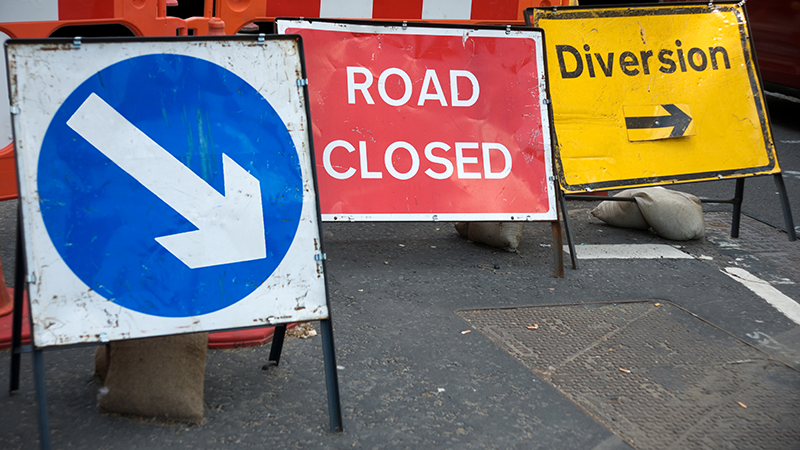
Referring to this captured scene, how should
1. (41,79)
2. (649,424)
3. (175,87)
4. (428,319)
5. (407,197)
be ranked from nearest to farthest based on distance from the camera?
(41,79), (175,87), (649,424), (428,319), (407,197)

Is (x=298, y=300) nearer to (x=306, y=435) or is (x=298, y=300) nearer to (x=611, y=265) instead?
(x=306, y=435)

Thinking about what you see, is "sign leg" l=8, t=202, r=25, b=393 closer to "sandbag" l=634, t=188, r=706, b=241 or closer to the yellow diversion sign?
the yellow diversion sign

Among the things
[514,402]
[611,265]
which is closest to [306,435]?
[514,402]

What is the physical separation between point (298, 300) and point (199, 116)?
0.70 m

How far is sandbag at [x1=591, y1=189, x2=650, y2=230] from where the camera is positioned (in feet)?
16.1

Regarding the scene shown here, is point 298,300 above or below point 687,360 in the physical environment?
above

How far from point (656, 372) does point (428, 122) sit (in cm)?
180

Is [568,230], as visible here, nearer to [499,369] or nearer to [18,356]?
[499,369]

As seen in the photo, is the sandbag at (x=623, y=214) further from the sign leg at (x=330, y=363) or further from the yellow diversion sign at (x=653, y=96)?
the sign leg at (x=330, y=363)

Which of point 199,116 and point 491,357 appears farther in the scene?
point 491,357

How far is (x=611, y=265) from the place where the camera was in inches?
169

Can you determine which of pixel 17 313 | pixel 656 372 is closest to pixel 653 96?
pixel 656 372

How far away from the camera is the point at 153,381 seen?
2412 millimetres

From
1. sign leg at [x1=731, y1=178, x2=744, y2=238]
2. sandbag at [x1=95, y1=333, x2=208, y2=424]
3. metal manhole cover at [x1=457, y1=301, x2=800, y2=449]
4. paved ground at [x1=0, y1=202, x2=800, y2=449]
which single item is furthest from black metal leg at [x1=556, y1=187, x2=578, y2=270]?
sandbag at [x1=95, y1=333, x2=208, y2=424]
